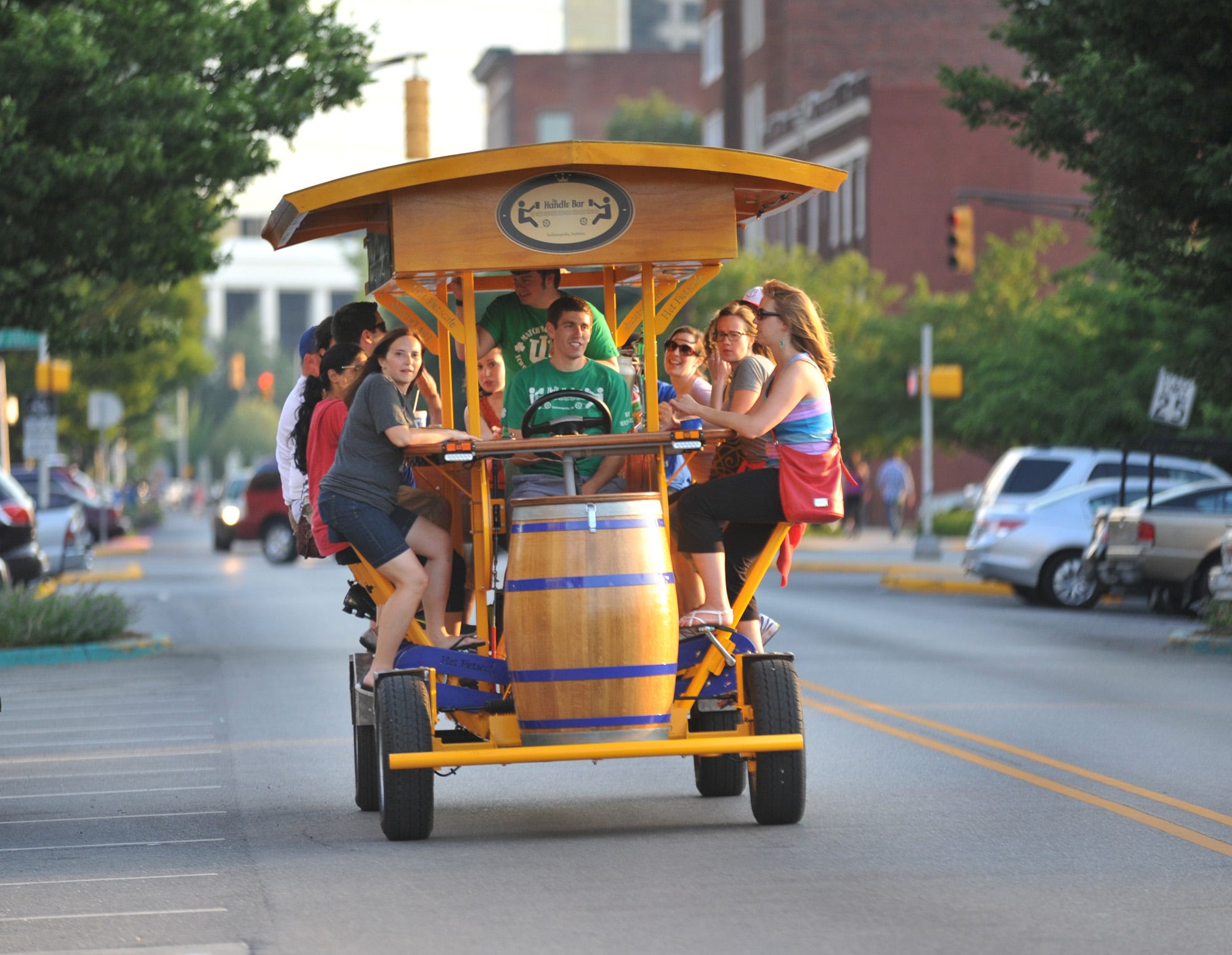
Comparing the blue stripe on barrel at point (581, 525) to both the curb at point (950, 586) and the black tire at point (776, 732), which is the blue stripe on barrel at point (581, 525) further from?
the curb at point (950, 586)

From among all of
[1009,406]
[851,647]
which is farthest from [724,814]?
[1009,406]

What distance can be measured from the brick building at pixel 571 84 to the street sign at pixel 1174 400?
3496 inches

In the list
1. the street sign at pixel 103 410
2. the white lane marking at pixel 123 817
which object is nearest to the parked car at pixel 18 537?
the white lane marking at pixel 123 817

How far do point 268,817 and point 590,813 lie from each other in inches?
59.2

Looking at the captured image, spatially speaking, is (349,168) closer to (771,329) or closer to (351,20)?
(351,20)

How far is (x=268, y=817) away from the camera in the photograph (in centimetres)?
964

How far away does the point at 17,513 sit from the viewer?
2306 cm

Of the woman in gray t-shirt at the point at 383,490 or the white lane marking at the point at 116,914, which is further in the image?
the woman in gray t-shirt at the point at 383,490

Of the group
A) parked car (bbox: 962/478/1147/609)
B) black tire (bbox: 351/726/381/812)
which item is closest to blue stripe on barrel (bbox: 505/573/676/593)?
black tire (bbox: 351/726/381/812)

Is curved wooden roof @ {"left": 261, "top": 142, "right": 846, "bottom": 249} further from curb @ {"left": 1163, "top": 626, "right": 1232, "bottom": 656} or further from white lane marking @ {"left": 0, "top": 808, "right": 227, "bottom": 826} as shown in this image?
curb @ {"left": 1163, "top": 626, "right": 1232, "bottom": 656}

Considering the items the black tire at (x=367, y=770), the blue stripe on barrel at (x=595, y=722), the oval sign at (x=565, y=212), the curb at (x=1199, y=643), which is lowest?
the curb at (x=1199, y=643)

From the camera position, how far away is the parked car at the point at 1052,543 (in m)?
24.0

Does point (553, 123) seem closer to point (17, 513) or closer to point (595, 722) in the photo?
point (17, 513)

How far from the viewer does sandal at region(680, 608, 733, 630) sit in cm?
894
